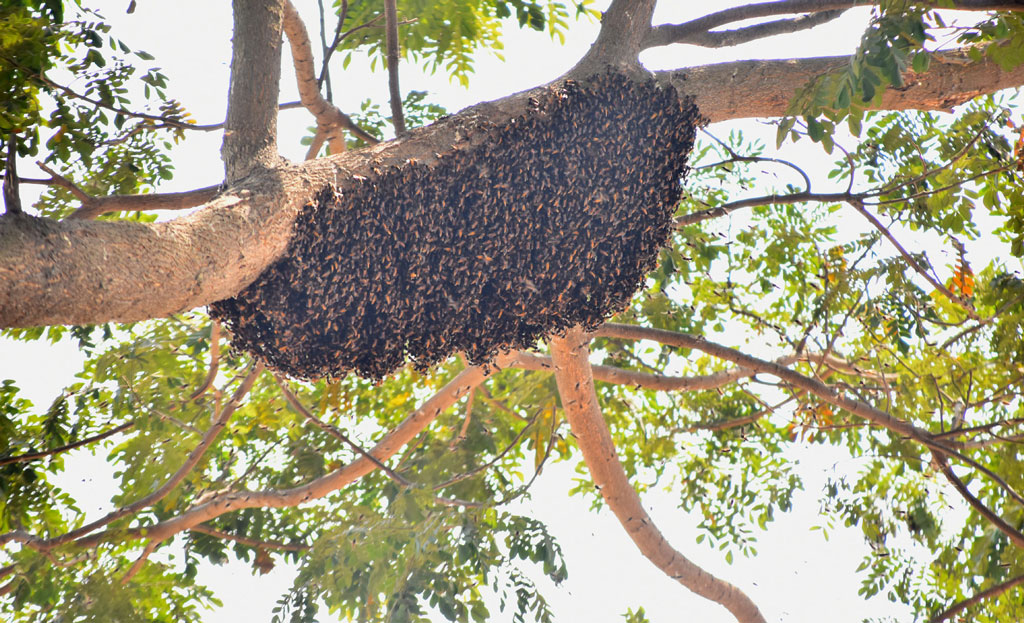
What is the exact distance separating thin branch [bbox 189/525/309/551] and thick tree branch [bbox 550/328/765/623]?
224 centimetres

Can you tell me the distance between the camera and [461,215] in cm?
267

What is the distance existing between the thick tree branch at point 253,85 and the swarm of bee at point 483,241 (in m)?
0.46

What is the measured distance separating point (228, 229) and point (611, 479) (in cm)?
326

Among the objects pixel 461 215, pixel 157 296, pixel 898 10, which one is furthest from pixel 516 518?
pixel 898 10

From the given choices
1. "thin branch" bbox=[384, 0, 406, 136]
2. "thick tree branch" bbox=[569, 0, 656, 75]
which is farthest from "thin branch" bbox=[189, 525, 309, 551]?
"thick tree branch" bbox=[569, 0, 656, 75]

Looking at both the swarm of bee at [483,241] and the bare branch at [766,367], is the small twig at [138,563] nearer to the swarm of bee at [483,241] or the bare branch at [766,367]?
the swarm of bee at [483,241]

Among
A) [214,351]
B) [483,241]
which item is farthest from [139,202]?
[483,241]

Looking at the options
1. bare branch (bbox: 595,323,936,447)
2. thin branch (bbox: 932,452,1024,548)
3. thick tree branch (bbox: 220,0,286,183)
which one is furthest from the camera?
thin branch (bbox: 932,452,1024,548)

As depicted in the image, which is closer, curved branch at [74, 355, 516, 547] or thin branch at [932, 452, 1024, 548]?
thin branch at [932, 452, 1024, 548]

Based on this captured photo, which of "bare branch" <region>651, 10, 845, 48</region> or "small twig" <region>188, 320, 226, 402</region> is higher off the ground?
"bare branch" <region>651, 10, 845, 48</region>

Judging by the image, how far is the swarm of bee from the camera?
8.44 feet

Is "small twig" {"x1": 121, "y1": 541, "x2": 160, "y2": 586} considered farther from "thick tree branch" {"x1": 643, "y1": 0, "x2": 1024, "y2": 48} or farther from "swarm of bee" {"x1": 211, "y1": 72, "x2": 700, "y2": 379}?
"thick tree branch" {"x1": 643, "y1": 0, "x2": 1024, "y2": 48}

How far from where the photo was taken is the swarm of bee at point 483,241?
2572 millimetres

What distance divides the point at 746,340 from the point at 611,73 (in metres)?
4.50
